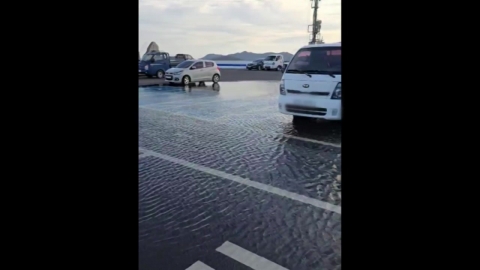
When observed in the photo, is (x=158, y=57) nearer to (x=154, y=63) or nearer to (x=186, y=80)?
(x=154, y=63)

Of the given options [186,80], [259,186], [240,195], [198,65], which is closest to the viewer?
[240,195]

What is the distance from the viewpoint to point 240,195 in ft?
11.2

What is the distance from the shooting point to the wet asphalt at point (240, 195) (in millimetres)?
2408

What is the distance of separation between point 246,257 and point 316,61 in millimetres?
4653

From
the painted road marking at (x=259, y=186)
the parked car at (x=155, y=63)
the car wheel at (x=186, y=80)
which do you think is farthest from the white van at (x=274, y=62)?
the painted road marking at (x=259, y=186)

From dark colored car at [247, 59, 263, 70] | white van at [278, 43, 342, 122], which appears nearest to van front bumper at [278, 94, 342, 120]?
white van at [278, 43, 342, 122]

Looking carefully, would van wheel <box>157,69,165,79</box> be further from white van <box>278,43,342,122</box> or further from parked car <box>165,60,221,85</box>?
white van <box>278,43,342,122</box>

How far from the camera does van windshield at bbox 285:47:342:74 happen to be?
6191 millimetres

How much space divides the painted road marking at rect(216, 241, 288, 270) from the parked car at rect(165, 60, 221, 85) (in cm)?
1359

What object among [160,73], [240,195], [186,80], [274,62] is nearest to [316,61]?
[240,195]
